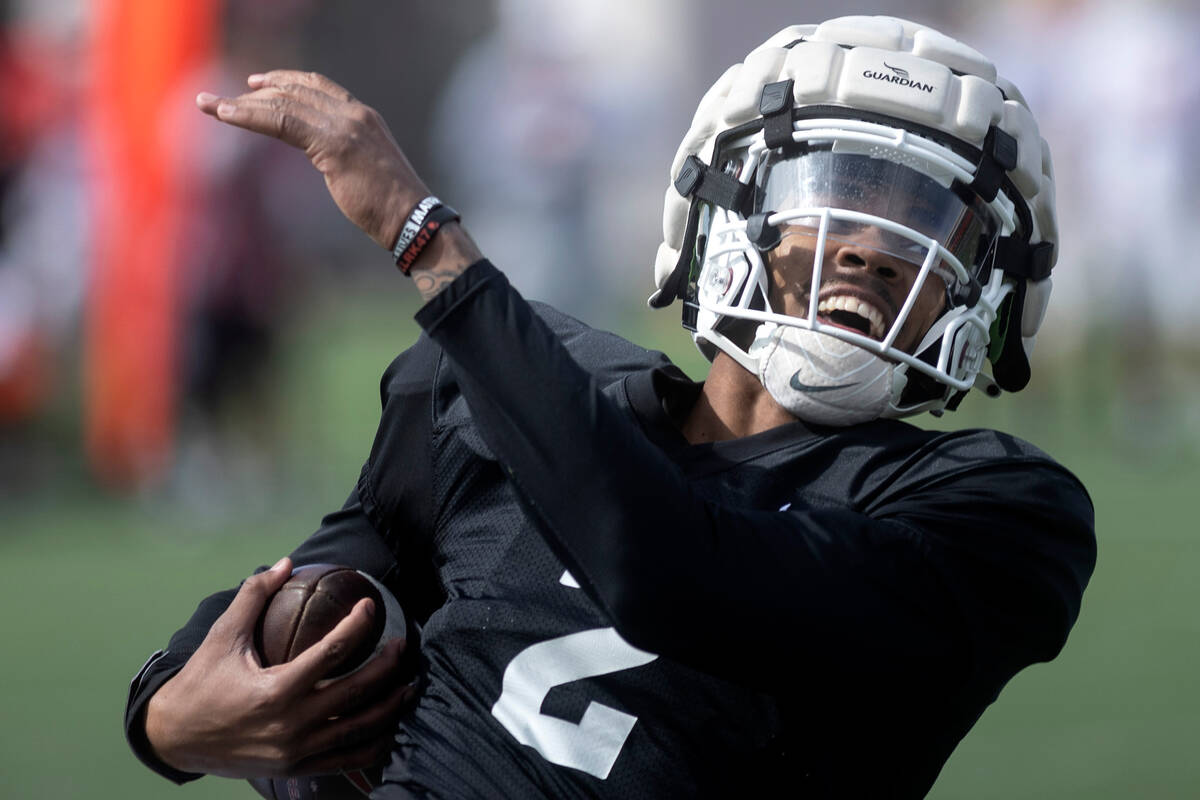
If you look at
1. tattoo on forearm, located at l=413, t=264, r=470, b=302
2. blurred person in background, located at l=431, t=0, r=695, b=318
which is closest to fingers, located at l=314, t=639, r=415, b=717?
tattoo on forearm, located at l=413, t=264, r=470, b=302

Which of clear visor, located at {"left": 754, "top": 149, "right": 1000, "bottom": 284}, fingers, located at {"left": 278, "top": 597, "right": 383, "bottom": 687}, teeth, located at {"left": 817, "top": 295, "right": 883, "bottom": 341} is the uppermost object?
clear visor, located at {"left": 754, "top": 149, "right": 1000, "bottom": 284}

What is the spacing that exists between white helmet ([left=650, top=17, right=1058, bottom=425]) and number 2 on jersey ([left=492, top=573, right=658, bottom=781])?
0.44 metres

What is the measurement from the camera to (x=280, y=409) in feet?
29.8

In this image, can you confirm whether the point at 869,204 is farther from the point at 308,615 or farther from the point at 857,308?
the point at 308,615

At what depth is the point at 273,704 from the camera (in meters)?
2.10

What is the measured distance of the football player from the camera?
1.75 meters

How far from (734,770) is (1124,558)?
16.3 feet

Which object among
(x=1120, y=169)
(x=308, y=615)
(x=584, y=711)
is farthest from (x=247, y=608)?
(x=1120, y=169)

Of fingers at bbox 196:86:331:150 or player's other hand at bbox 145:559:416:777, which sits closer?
fingers at bbox 196:86:331:150

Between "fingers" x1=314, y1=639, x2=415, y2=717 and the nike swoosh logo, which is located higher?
the nike swoosh logo

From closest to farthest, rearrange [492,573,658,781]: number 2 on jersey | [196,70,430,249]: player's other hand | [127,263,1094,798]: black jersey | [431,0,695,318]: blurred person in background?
[127,263,1094,798]: black jersey
[196,70,430,249]: player's other hand
[492,573,658,781]: number 2 on jersey
[431,0,695,318]: blurred person in background

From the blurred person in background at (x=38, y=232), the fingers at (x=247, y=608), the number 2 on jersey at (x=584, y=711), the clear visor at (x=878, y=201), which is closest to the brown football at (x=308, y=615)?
the fingers at (x=247, y=608)

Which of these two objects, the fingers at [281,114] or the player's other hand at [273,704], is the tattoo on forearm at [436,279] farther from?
the player's other hand at [273,704]

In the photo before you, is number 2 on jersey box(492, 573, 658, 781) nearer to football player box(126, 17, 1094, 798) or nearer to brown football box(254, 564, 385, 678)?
football player box(126, 17, 1094, 798)
